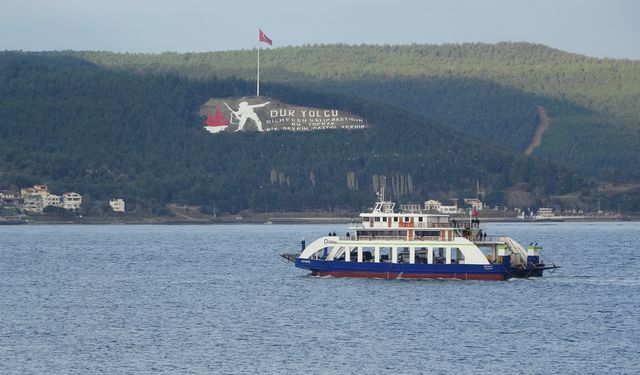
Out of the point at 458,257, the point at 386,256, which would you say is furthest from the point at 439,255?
the point at 386,256

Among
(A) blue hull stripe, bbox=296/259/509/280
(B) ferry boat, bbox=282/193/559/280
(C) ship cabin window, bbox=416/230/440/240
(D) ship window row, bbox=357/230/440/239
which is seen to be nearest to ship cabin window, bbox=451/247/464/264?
(B) ferry boat, bbox=282/193/559/280

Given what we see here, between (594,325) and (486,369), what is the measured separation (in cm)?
1904

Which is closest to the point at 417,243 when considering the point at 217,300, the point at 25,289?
the point at 217,300

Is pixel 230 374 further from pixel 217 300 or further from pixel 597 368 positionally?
pixel 217 300

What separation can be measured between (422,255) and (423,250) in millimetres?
682

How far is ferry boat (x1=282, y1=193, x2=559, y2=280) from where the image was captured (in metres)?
113

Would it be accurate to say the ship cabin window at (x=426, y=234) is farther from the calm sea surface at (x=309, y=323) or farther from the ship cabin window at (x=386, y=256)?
the ship cabin window at (x=386, y=256)

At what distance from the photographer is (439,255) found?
11662 cm

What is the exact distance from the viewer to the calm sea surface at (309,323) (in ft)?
250

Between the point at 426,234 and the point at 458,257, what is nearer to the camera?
the point at 426,234

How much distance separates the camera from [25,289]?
11756 centimetres

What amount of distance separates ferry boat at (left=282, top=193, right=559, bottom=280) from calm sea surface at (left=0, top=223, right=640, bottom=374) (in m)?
1.29

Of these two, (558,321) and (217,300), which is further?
(217,300)

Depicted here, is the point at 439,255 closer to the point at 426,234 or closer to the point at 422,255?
the point at 422,255
